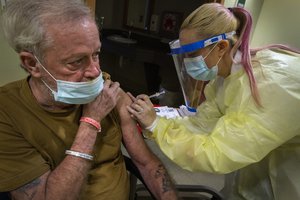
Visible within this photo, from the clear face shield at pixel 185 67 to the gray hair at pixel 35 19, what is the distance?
522 millimetres

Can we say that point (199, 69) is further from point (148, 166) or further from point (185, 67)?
point (148, 166)

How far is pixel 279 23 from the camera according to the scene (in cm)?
370

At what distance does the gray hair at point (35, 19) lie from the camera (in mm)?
915

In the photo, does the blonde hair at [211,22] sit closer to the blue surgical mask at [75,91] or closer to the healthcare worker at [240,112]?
the healthcare worker at [240,112]

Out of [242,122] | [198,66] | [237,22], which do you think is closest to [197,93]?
[198,66]

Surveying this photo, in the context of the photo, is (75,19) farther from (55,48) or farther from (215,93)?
(215,93)

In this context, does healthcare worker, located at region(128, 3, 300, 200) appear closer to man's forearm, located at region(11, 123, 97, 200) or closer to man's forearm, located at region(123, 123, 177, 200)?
man's forearm, located at region(123, 123, 177, 200)

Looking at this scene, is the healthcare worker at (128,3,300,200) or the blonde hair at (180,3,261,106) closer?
the healthcare worker at (128,3,300,200)

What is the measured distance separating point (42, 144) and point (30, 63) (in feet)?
0.96

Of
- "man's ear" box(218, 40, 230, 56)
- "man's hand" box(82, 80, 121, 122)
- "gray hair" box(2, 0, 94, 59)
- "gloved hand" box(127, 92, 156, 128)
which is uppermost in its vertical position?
"gray hair" box(2, 0, 94, 59)

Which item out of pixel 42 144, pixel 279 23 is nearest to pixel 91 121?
pixel 42 144

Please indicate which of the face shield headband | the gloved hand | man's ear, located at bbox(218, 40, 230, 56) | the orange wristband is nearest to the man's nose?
the orange wristband

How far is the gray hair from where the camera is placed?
0.91 m

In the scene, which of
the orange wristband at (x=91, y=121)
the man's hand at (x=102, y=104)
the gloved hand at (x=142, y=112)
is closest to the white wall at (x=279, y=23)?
the gloved hand at (x=142, y=112)
